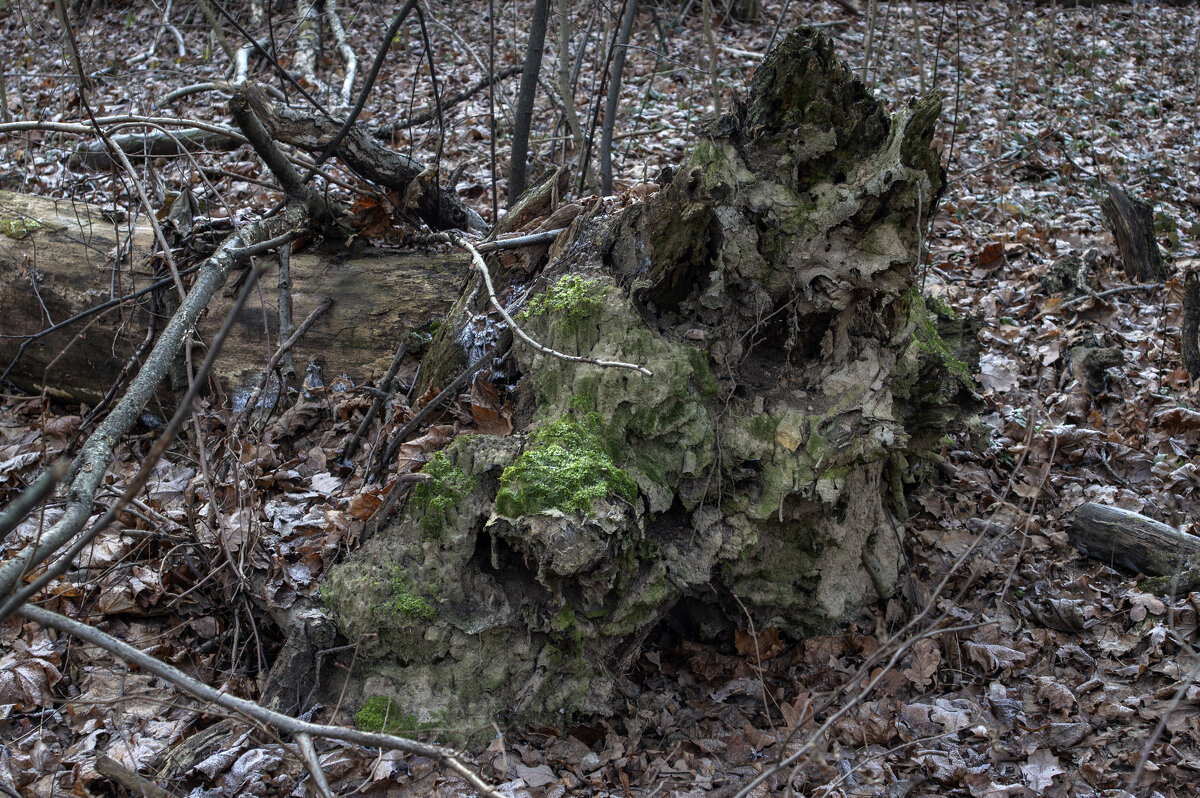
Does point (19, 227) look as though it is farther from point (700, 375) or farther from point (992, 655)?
point (992, 655)

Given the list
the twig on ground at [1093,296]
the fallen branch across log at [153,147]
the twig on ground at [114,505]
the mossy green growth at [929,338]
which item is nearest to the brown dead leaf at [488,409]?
the twig on ground at [114,505]

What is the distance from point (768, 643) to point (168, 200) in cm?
443

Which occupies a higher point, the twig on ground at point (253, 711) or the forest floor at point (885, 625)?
the twig on ground at point (253, 711)

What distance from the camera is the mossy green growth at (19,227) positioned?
486 cm

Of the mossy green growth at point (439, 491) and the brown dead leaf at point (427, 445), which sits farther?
the brown dead leaf at point (427, 445)

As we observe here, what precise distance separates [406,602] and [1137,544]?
11.2ft

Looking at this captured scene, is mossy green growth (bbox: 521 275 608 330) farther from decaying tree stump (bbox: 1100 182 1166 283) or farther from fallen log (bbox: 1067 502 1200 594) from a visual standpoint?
decaying tree stump (bbox: 1100 182 1166 283)

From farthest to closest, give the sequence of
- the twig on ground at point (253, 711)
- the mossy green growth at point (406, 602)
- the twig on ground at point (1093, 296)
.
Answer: the twig on ground at point (1093, 296) → the mossy green growth at point (406, 602) → the twig on ground at point (253, 711)

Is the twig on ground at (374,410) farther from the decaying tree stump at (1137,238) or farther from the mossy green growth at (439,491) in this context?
the decaying tree stump at (1137,238)

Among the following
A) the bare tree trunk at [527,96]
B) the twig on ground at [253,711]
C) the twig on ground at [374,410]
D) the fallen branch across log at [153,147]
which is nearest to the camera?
the twig on ground at [253,711]

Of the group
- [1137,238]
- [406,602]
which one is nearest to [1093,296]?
[1137,238]

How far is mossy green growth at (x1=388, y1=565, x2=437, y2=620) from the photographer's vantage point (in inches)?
114

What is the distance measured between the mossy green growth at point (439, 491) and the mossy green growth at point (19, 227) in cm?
377

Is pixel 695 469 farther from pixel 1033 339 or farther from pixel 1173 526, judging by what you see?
pixel 1033 339
